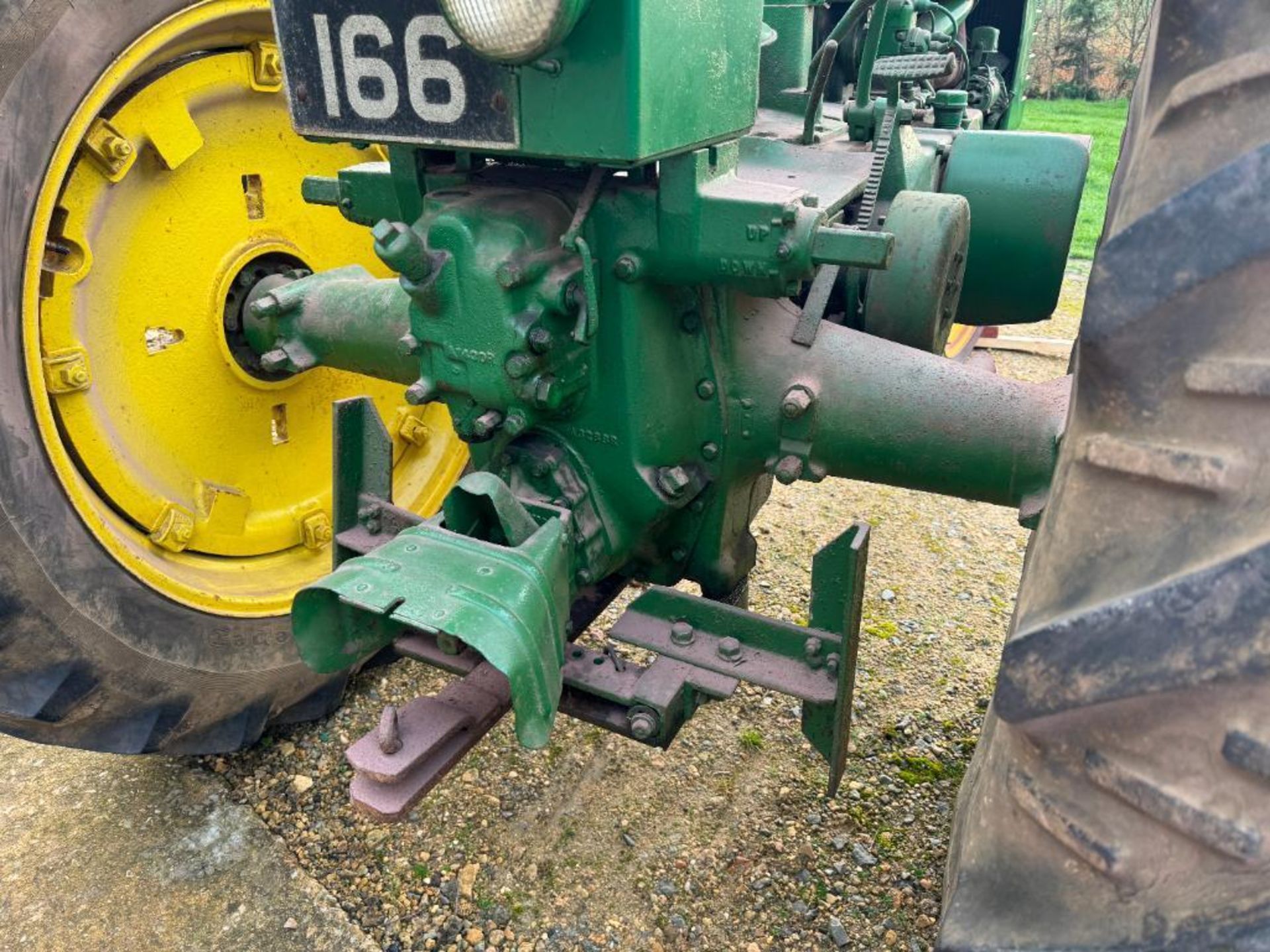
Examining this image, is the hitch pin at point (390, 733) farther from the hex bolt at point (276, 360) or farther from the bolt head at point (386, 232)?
the hex bolt at point (276, 360)

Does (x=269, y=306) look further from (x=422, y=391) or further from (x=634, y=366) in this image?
(x=634, y=366)

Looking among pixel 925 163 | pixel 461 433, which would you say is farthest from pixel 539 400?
pixel 925 163

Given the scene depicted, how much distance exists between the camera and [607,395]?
1.57 metres

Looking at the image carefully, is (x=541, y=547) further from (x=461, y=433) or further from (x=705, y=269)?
(x=705, y=269)

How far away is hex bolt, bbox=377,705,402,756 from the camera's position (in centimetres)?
131

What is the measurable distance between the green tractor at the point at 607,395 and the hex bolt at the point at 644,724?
0.02 meters

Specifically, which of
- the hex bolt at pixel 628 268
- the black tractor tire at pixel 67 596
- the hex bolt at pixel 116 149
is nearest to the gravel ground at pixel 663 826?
the black tractor tire at pixel 67 596

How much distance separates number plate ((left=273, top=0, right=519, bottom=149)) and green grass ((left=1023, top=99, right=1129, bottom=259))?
438 cm

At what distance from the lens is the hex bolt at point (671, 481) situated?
63.9 inches

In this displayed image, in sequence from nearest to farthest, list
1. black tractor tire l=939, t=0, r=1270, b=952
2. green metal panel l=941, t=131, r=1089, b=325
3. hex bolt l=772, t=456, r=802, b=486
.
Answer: black tractor tire l=939, t=0, r=1270, b=952 → hex bolt l=772, t=456, r=802, b=486 → green metal panel l=941, t=131, r=1089, b=325

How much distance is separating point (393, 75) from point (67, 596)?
1.07 meters

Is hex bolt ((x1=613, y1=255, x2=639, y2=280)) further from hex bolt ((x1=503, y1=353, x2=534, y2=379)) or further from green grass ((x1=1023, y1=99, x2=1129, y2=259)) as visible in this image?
green grass ((x1=1023, y1=99, x2=1129, y2=259))

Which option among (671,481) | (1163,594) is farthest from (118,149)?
(1163,594)

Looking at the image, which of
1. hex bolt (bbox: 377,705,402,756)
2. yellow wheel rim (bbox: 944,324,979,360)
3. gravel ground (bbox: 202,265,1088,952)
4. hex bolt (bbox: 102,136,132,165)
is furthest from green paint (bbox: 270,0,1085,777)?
yellow wheel rim (bbox: 944,324,979,360)
